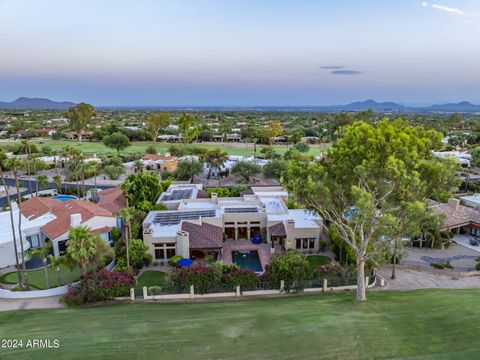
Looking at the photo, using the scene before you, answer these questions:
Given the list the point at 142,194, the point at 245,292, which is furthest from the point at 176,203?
the point at 245,292

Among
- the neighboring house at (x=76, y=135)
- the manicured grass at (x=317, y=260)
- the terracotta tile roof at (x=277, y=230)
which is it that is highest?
the neighboring house at (x=76, y=135)

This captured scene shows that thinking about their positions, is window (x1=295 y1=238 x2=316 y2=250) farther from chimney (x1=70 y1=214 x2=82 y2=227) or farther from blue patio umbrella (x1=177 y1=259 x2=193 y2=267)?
chimney (x1=70 y1=214 x2=82 y2=227)

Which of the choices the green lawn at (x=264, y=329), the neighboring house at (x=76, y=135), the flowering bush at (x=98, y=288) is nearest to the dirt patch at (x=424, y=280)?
the green lawn at (x=264, y=329)

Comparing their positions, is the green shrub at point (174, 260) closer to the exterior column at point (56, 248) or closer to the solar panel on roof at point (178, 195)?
the exterior column at point (56, 248)

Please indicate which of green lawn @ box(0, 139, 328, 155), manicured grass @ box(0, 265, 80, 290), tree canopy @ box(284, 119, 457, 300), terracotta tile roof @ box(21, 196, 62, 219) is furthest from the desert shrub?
green lawn @ box(0, 139, 328, 155)

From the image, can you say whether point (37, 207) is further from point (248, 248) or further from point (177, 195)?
point (248, 248)
